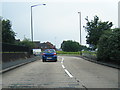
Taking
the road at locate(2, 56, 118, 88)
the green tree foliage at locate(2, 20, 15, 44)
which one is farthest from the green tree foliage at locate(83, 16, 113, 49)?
the green tree foliage at locate(2, 20, 15, 44)

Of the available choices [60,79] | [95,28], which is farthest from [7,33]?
[60,79]

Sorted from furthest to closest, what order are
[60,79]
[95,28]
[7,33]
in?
[7,33], [95,28], [60,79]

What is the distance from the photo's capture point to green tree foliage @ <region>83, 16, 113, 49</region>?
25.9 meters

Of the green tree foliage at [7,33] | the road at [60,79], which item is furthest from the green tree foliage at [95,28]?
the green tree foliage at [7,33]

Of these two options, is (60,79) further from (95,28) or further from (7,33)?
(7,33)

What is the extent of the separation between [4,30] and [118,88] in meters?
54.7

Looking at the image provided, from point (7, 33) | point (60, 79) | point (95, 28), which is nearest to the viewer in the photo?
point (60, 79)

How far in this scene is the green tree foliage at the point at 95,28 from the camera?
25859mm

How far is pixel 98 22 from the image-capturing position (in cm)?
2762

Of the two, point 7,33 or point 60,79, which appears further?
point 7,33

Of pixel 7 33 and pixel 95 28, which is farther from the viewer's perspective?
pixel 7 33

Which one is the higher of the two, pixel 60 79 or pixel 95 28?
pixel 95 28

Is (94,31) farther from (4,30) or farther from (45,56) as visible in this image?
(4,30)

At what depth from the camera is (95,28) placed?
26359mm
